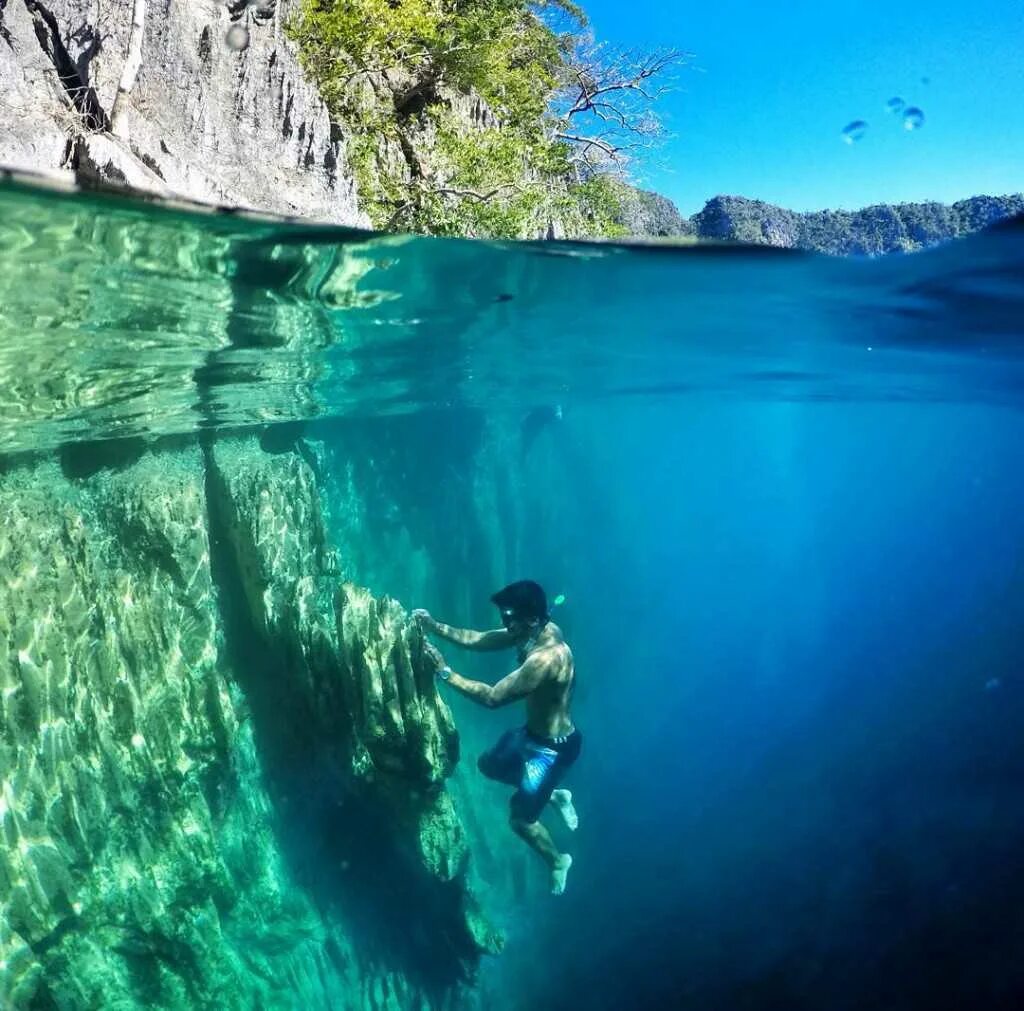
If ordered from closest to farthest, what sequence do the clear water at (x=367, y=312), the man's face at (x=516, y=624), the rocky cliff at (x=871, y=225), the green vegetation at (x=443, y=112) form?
the clear water at (x=367, y=312) → the rocky cliff at (x=871, y=225) → the man's face at (x=516, y=624) → the green vegetation at (x=443, y=112)

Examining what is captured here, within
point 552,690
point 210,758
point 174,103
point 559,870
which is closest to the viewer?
point 210,758

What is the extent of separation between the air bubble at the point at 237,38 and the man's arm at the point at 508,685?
11703 millimetres

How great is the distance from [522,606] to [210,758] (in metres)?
4.21

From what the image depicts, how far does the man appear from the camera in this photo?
9492 millimetres

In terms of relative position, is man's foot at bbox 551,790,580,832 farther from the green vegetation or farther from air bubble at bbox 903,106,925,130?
the green vegetation

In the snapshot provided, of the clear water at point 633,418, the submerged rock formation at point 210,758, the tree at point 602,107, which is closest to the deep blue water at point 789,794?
the clear water at point 633,418

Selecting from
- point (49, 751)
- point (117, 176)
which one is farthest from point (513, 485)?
point (49, 751)

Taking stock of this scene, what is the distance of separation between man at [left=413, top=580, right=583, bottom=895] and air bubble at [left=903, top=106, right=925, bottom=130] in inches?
250

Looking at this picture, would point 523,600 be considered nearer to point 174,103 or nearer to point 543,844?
point 543,844

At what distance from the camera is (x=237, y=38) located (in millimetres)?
13805

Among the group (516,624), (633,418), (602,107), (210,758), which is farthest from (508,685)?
(633,418)

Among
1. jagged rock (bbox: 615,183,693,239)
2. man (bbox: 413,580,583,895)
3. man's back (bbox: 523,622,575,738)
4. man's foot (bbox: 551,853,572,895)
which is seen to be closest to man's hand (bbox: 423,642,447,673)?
man (bbox: 413,580,583,895)

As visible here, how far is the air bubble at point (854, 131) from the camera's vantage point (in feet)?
24.0

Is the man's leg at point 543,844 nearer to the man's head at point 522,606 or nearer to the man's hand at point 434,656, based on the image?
the man's hand at point 434,656
